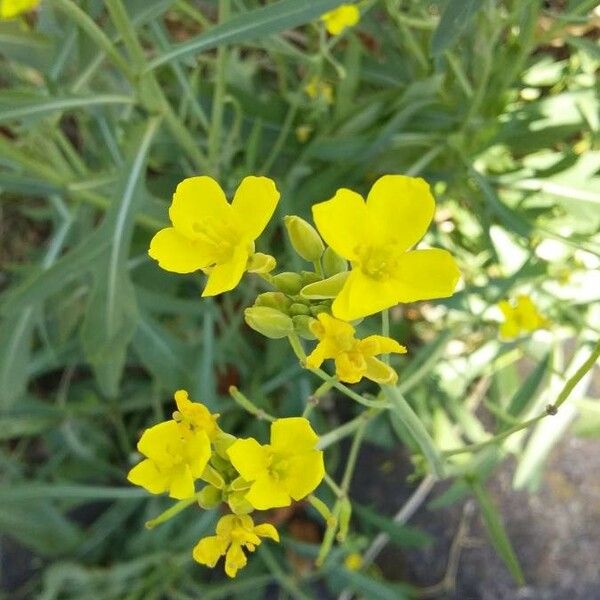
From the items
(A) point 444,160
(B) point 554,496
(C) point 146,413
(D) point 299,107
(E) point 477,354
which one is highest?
(D) point 299,107

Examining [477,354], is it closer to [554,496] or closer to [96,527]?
[554,496]

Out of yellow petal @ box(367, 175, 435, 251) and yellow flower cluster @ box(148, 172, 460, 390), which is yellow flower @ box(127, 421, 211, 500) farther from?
yellow petal @ box(367, 175, 435, 251)

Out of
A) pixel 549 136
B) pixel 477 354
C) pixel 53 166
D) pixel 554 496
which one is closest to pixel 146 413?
pixel 53 166

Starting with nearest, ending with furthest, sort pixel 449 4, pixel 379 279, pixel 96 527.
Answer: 1. pixel 379 279
2. pixel 449 4
3. pixel 96 527

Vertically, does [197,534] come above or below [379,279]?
below

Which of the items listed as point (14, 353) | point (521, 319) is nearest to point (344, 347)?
point (521, 319)

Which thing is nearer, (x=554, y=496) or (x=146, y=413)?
(x=554, y=496)

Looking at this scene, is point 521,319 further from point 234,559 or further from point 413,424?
point 234,559

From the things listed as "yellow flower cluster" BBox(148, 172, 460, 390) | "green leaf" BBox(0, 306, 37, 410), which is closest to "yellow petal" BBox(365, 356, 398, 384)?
"yellow flower cluster" BBox(148, 172, 460, 390)
